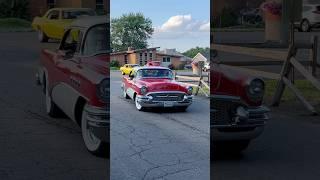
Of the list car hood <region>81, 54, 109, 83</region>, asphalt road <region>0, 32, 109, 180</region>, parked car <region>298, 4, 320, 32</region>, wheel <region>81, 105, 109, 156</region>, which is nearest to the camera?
car hood <region>81, 54, 109, 83</region>

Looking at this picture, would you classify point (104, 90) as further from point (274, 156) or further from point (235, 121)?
point (274, 156)

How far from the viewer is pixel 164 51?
2.30m

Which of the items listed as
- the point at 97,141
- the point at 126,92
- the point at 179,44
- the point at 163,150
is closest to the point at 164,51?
the point at 179,44

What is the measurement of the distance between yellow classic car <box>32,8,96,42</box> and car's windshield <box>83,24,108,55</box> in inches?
3.8

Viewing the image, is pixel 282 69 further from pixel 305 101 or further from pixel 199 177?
pixel 199 177

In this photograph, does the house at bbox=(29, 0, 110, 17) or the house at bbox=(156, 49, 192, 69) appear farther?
the house at bbox=(29, 0, 110, 17)

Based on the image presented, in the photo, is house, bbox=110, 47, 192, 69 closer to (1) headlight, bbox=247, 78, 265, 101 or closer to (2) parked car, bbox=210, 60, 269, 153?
(2) parked car, bbox=210, 60, 269, 153

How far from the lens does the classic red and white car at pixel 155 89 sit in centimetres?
228

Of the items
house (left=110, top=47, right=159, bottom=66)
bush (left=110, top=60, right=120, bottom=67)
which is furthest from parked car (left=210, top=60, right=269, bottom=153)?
bush (left=110, top=60, right=120, bottom=67)

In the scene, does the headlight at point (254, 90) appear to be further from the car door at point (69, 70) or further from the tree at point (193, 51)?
the car door at point (69, 70)

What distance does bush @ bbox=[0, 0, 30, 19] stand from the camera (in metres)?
2.72

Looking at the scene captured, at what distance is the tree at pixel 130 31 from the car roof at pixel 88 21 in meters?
0.14

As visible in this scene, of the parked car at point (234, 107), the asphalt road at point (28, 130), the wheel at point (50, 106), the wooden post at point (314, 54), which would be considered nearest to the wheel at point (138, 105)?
the parked car at point (234, 107)

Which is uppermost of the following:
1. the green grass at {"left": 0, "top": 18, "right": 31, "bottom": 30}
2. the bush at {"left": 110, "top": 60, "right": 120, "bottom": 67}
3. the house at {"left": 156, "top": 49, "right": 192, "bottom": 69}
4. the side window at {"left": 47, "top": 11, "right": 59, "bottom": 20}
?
the side window at {"left": 47, "top": 11, "right": 59, "bottom": 20}
